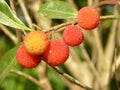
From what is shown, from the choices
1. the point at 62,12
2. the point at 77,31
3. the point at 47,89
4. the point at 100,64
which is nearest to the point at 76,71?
the point at 100,64

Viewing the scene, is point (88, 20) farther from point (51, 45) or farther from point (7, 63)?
point (7, 63)

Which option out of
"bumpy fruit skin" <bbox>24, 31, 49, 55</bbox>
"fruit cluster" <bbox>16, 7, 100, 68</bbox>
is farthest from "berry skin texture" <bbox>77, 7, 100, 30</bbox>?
"bumpy fruit skin" <bbox>24, 31, 49, 55</bbox>

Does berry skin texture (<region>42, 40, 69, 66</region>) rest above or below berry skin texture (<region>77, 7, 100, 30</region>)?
below

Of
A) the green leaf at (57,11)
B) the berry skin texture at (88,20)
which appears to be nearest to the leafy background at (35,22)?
the green leaf at (57,11)

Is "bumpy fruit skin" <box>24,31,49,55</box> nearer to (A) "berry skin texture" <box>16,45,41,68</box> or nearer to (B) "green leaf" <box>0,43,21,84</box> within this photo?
(A) "berry skin texture" <box>16,45,41,68</box>

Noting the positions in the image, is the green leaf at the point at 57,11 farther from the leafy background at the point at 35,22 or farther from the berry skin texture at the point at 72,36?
the berry skin texture at the point at 72,36

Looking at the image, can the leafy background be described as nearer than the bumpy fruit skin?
No
